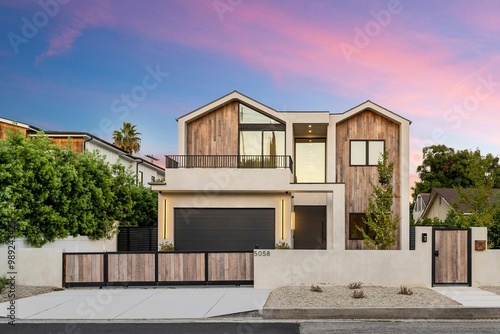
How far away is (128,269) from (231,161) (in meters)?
10.3

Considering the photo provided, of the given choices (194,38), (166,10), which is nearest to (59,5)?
(166,10)

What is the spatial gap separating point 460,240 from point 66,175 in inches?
550

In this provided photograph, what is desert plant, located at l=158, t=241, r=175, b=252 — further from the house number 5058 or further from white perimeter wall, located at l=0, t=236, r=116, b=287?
the house number 5058

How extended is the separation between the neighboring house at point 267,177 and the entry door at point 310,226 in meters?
0.06

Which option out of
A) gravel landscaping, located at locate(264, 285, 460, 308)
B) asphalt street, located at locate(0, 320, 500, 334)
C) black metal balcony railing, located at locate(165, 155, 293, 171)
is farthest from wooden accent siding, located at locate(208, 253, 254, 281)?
black metal balcony railing, located at locate(165, 155, 293, 171)

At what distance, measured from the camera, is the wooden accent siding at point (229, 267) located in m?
13.5

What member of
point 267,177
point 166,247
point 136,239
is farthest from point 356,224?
point 136,239

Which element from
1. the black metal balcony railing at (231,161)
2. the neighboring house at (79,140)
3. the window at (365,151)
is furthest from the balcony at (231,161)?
the window at (365,151)

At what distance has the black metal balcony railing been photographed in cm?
2248

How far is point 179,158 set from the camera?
2250cm

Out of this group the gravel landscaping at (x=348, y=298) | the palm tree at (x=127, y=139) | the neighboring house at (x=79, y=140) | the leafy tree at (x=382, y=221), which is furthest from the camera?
the palm tree at (x=127, y=139)

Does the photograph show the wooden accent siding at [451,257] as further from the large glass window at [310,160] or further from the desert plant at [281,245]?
the large glass window at [310,160]

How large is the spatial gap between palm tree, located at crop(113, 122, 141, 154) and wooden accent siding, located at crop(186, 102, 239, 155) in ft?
105

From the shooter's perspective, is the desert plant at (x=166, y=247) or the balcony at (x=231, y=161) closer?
the desert plant at (x=166, y=247)
